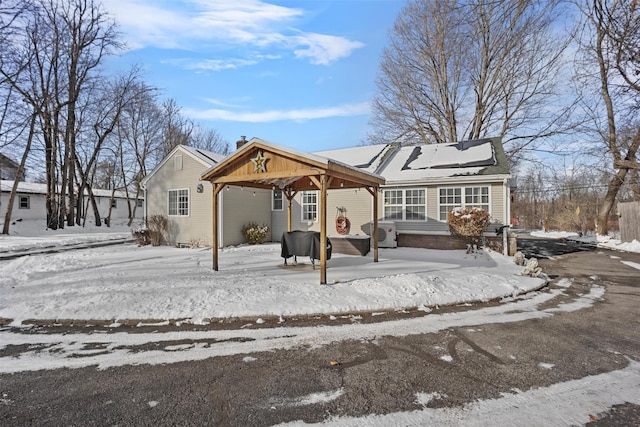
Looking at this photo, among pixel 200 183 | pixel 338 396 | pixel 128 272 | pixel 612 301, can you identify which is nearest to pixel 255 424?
pixel 338 396

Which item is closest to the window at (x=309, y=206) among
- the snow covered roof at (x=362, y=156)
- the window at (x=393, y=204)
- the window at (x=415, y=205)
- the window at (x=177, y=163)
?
the snow covered roof at (x=362, y=156)

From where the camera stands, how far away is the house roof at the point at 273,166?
6240mm

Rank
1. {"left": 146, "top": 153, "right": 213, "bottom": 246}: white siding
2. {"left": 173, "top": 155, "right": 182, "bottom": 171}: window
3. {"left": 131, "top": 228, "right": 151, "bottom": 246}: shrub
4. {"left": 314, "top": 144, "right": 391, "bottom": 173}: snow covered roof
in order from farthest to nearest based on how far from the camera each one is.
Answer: {"left": 314, "top": 144, "right": 391, "bottom": 173}: snow covered roof
{"left": 173, "top": 155, "right": 182, "bottom": 171}: window
{"left": 131, "top": 228, "right": 151, "bottom": 246}: shrub
{"left": 146, "top": 153, "right": 213, "bottom": 246}: white siding

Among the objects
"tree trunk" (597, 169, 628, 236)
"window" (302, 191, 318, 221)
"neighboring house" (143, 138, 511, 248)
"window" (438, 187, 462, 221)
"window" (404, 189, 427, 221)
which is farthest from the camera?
"tree trunk" (597, 169, 628, 236)

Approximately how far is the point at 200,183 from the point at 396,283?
9.79 metres

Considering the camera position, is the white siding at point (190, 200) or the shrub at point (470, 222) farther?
the white siding at point (190, 200)

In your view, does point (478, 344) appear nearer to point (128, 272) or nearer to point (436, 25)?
point (128, 272)

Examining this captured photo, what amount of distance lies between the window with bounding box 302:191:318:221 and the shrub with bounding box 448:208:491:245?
222 inches

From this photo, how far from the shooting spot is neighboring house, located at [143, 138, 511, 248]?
11586 millimetres

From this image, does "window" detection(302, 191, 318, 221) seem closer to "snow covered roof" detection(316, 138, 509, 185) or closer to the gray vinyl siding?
the gray vinyl siding

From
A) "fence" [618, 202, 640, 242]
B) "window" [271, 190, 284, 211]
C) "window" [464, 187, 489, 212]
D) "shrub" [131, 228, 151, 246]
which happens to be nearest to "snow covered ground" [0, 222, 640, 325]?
"window" [464, 187, 489, 212]

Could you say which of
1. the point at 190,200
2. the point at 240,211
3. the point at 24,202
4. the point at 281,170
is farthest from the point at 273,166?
the point at 24,202

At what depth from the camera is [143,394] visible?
8.90 feet

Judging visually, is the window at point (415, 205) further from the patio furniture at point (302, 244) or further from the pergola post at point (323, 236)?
the pergola post at point (323, 236)
